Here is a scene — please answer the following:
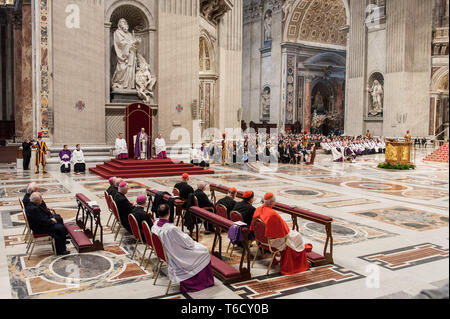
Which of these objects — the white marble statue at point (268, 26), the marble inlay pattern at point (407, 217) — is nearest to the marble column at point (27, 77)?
the white marble statue at point (268, 26)

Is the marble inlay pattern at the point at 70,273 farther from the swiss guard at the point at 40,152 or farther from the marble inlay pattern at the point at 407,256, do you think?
the swiss guard at the point at 40,152

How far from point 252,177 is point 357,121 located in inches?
675

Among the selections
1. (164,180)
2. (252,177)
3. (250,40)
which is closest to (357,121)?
(250,40)

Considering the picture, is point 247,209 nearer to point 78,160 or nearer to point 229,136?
point 78,160

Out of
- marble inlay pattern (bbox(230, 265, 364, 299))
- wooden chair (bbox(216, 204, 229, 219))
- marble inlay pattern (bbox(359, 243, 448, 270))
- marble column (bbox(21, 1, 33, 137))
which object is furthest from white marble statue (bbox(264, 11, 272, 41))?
marble inlay pattern (bbox(230, 265, 364, 299))

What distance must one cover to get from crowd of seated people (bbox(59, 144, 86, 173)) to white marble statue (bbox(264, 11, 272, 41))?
2530 cm

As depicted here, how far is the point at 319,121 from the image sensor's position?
1537 inches

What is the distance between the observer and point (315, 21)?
36344mm

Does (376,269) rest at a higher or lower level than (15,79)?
lower

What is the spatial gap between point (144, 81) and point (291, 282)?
14294 mm

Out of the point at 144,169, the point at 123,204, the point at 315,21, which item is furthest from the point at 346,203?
the point at 315,21

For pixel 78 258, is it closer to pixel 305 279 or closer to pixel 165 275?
pixel 165 275

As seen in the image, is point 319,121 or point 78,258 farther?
point 319,121

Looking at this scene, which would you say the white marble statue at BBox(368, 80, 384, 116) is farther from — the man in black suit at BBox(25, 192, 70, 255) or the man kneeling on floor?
the man kneeling on floor
